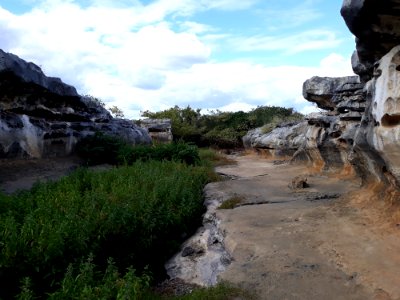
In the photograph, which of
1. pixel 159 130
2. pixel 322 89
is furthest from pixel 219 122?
pixel 322 89

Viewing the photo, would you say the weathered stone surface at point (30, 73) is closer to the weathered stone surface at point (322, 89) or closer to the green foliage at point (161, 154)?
the green foliage at point (161, 154)

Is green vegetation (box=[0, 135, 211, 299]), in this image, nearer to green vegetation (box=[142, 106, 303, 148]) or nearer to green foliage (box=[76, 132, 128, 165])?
green foliage (box=[76, 132, 128, 165])

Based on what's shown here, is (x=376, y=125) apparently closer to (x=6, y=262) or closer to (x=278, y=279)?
(x=278, y=279)

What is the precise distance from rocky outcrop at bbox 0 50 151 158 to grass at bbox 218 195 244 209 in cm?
434

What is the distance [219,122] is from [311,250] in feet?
84.1

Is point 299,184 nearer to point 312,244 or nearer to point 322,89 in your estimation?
point 312,244

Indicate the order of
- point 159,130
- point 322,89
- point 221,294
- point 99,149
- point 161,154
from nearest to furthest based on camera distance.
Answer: point 221,294
point 99,149
point 161,154
point 322,89
point 159,130

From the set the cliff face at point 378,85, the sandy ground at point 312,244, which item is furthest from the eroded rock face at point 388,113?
the sandy ground at point 312,244

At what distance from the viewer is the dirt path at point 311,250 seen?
141 inches

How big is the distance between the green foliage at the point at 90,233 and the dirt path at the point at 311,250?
0.85 m

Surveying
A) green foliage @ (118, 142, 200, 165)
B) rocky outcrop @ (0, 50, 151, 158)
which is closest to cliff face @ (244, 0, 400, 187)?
green foliage @ (118, 142, 200, 165)

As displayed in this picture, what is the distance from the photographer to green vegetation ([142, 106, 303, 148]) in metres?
25.3

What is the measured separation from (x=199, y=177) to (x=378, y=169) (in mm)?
4263

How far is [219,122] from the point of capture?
2988cm
